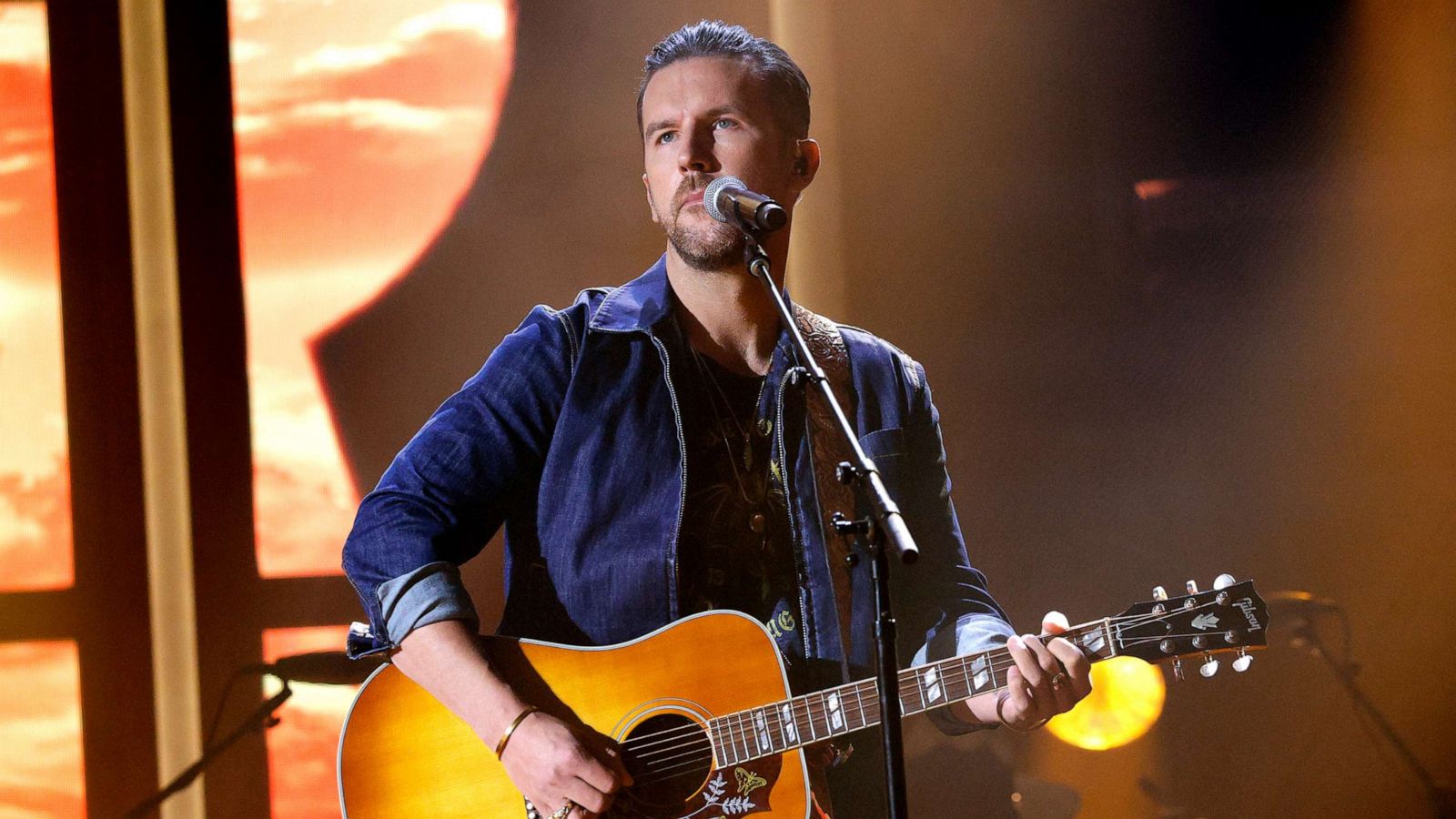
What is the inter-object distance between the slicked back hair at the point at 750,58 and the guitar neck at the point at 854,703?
1.23 metres

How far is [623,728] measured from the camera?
2.03m

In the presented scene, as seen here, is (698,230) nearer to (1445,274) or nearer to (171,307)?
(171,307)

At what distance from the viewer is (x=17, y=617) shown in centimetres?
252

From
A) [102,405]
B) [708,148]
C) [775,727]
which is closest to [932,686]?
[775,727]

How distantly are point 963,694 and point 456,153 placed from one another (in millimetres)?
1620

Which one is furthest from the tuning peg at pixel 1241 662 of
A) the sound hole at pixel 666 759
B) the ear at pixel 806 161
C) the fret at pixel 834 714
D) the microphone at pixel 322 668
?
the microphone at pixel 322 668

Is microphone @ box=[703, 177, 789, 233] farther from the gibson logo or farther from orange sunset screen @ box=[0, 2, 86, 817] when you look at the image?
orange sunset screen @ box=[0, 2, 86, 817]

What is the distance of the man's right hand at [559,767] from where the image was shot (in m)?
1.93

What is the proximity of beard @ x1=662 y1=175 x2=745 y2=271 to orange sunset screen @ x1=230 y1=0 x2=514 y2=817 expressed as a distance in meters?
0.53

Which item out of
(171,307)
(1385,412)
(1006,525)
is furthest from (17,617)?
(1385,412)

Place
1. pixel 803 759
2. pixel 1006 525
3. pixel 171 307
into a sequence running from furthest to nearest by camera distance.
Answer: pixel 1006 525 < pixel 171 307 < pixel 803 759

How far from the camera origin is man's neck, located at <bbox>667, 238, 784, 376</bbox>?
98.0 inches

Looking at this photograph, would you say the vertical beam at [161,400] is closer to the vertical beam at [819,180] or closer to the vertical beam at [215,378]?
the vertical beam at [215,378]

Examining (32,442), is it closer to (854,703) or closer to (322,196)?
(322,196)
